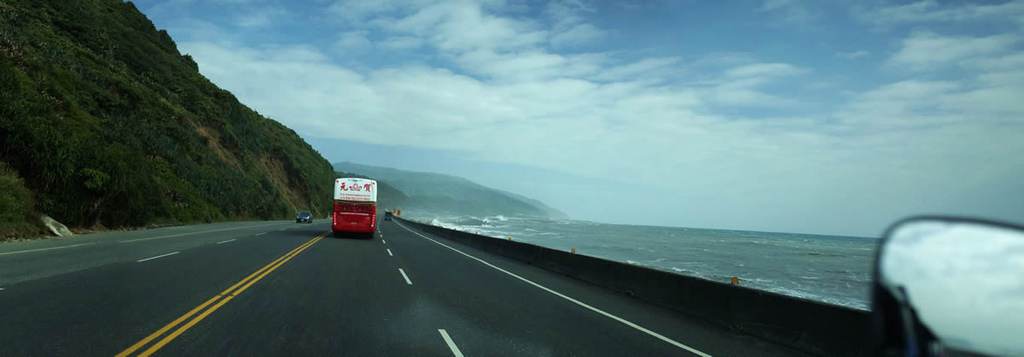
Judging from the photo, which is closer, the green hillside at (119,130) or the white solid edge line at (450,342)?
the white solid edge line at (450,342)

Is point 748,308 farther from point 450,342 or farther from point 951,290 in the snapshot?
point 951,290

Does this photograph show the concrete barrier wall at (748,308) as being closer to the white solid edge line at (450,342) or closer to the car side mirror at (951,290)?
the white solid edge line at (450,342)

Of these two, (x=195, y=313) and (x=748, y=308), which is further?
(x=748, y=308)

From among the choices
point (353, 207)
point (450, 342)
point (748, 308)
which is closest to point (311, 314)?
point (450, 342)

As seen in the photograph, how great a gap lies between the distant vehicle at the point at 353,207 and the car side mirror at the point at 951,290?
2795 cm

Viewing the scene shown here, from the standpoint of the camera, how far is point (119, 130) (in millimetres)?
35719

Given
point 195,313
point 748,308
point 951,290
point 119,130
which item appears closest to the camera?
A: point 951,290

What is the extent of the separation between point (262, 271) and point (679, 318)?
9.66 m

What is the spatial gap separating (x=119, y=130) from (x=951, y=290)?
44.1 meters

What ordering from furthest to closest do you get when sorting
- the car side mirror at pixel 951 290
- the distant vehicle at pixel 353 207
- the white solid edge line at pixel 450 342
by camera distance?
the distant vehicle at pixel 353 207
the white solid edge line at pixel 450 342
the car side mirror at pixel 951 290

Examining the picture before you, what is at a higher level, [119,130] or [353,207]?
[119,130]

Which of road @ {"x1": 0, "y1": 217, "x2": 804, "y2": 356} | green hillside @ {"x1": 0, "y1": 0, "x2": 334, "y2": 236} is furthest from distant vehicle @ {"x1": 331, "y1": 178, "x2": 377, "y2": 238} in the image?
road @ {"x1": 0, "y1": 217, "x2": 804, "y2": 356}

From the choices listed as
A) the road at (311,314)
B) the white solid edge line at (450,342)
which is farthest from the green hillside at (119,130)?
the white solid edge line at (450,342)

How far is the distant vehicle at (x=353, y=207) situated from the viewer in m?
28.2
